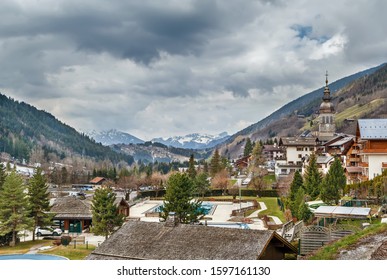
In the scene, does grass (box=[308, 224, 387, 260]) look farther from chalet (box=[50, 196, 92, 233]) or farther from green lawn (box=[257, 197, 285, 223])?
chalet (box=[50, 196, 92, 233])

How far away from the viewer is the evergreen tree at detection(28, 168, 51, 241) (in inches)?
267

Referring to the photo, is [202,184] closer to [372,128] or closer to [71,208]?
[71,208]

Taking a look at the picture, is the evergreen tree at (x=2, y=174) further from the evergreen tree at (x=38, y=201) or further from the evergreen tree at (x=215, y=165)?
the evergreen tree at (x=215, y=165)

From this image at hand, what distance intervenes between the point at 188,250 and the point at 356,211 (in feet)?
14.1

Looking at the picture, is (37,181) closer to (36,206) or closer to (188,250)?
(36,206)

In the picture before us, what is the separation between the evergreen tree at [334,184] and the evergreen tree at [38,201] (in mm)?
7190

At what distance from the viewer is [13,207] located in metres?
6.26

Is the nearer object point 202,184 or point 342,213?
point 342,213

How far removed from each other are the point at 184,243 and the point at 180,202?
2.70m

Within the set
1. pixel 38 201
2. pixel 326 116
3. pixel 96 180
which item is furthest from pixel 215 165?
pixel 38 201

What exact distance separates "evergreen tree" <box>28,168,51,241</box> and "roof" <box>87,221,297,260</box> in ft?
3.99

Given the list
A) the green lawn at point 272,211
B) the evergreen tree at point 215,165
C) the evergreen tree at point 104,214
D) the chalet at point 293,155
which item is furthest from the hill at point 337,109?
the evergreen tree at point 215,165

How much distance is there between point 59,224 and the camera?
24.3 feet
